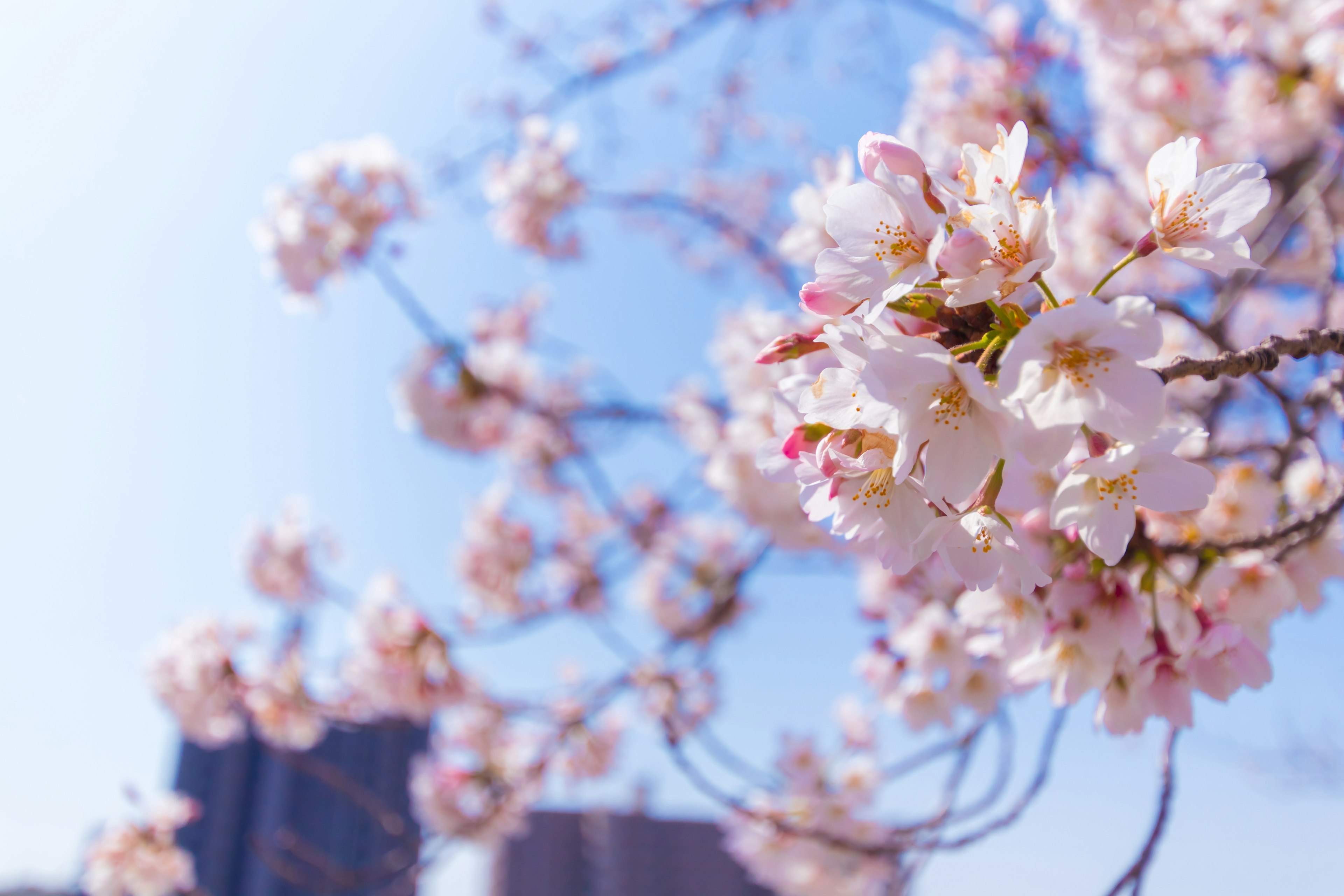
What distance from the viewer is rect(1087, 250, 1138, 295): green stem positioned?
57 cm

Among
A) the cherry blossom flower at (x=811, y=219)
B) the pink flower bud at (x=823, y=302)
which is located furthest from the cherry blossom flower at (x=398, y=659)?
the pink flower bud at (x=823, y=302)

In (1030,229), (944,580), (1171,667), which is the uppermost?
(1030,229)

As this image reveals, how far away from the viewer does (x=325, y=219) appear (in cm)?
240

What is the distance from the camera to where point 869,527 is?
624mm

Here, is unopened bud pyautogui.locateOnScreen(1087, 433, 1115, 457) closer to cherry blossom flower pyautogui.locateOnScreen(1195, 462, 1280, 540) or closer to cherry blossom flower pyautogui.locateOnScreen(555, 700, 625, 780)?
cherry blossom flower pyautogui.locateOnScreen(1195, 462, 1280, 540)

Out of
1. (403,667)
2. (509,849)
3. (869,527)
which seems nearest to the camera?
(869,527)

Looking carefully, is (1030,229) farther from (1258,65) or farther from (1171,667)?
(1258,65)

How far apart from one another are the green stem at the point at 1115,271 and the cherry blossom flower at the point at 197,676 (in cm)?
371

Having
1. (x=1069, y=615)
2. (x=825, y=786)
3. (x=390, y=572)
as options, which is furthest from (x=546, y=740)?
(x=1069, y=615)

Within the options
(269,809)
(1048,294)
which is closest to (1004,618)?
(1048,294)

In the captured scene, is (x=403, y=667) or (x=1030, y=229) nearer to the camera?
(x=1030, y=229)

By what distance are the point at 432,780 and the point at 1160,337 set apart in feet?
11.7

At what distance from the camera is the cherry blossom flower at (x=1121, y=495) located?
61 cm

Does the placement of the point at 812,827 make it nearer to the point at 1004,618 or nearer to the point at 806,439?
the point at 1004,618
